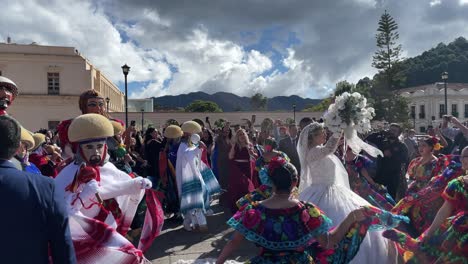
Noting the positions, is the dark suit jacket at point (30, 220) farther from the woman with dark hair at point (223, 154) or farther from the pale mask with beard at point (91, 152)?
the woman with dark hair at point (223, 154)

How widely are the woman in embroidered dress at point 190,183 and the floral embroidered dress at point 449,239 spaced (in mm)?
4283

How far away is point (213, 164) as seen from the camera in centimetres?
1145

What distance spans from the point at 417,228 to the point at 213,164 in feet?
23.6

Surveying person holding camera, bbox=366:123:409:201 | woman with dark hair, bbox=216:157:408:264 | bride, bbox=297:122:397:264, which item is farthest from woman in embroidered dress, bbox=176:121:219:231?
woman with dark hair, bbox=216:157:408:264

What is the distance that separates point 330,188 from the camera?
4746 mm

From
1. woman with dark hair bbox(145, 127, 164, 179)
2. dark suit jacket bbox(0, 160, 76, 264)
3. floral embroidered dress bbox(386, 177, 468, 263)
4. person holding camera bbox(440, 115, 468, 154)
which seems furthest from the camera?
person holding camera bbox(440, 115, 468, 154)

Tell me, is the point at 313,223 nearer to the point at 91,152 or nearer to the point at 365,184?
the point at 91,152

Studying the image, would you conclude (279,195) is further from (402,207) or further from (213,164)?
(213,164)

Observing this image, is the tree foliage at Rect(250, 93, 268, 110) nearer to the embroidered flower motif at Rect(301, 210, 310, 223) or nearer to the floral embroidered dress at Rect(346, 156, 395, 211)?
the floral embroidered dress at Rect(346, 156, 395, 211)

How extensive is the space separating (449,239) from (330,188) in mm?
1520

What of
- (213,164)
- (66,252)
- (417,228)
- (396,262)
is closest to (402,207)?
(417,228)

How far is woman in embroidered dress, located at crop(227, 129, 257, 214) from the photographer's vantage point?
8.20 meters

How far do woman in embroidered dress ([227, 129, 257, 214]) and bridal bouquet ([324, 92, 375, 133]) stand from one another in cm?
348

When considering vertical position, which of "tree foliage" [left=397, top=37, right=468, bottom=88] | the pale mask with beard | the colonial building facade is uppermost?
"tree foliage" [left=397, top=37, right=468, bottom=88]
